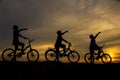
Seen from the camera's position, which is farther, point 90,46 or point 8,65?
point 90,46

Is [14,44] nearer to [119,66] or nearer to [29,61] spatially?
[29,61]

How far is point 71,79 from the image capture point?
19578 mm

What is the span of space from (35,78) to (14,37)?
15.6 ft

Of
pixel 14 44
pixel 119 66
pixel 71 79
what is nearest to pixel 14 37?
pixel 14 44

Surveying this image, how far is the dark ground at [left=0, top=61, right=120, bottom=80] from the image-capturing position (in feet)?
63.3

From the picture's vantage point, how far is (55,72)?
20047 mm

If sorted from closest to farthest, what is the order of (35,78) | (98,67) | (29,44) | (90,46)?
(35,78)
(98,67)
(29,44)
(90,46)

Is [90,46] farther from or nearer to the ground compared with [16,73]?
farther from the ground

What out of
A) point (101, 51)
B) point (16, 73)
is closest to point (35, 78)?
point (16, 73)

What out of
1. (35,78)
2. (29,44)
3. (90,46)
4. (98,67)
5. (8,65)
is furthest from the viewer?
(90,46)

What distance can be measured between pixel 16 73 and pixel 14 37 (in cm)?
414

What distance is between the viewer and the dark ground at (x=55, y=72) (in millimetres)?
19281

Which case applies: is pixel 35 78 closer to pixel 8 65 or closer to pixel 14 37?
pixel 8 65

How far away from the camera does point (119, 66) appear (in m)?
22.8
